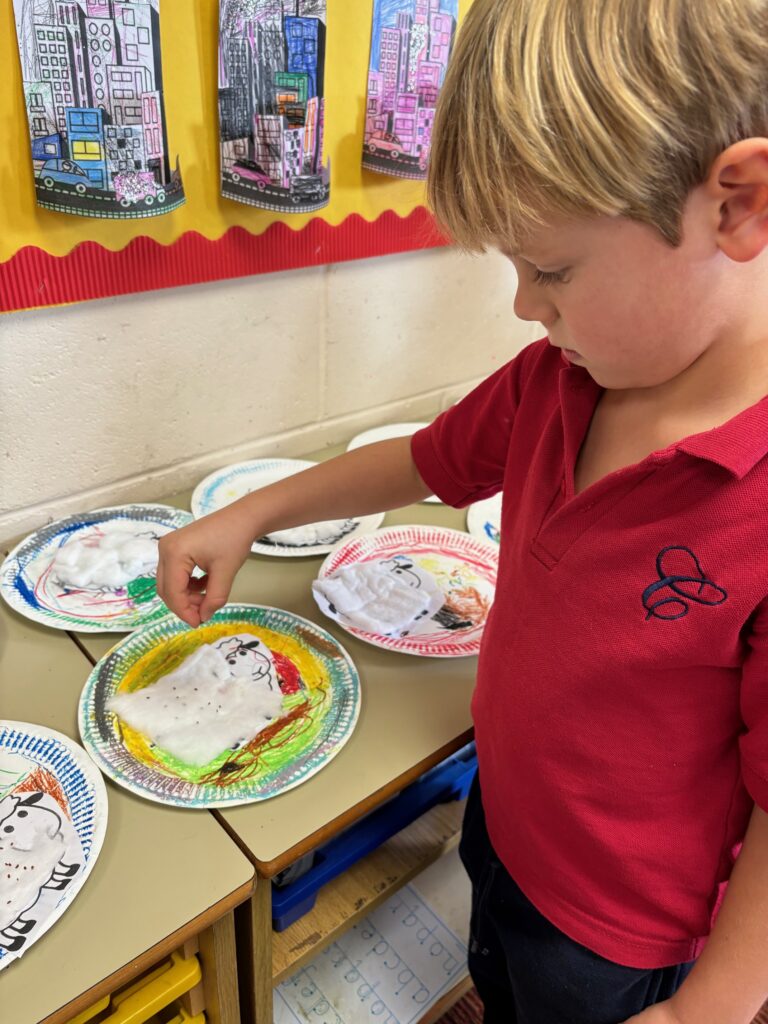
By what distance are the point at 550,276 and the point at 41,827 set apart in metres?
0.54

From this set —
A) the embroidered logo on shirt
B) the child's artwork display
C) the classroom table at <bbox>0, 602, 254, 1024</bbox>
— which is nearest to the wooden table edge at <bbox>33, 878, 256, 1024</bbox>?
the classroom table at <bbox>0, 602, 254, 1024</bbox>

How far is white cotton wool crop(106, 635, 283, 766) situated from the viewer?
676 mm

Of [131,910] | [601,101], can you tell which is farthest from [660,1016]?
[601,101]

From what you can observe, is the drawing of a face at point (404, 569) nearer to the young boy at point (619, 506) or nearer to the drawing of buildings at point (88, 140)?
the young boy at point (619, 506)

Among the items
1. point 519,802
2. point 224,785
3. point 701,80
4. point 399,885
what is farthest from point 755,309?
point 399,885

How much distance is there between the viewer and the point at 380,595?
0.86 meters

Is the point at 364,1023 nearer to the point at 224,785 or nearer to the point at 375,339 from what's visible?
the point at 224,785

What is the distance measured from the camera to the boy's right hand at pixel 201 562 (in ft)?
2.34

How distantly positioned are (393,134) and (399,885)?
948 mm

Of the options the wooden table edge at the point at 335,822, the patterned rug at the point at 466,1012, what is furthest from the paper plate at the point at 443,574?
the patterned rug at the point at 466,1012

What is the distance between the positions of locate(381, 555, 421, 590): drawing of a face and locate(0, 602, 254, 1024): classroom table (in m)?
0.36

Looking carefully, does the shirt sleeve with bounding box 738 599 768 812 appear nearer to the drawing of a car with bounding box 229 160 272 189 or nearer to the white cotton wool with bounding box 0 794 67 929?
the white cotton wool with bounding box 0 794 67 929

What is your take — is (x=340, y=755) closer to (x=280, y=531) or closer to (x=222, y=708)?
(x=222, y=708)

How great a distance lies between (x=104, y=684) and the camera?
0.72 m
